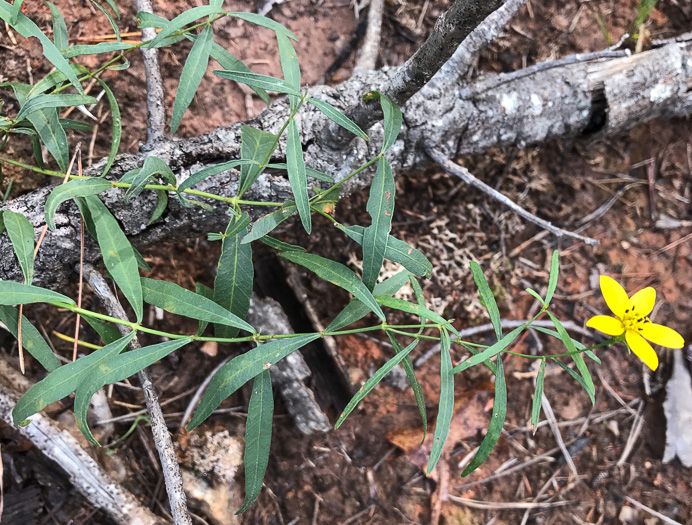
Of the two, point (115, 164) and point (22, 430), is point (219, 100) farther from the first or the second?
point (22, 430)

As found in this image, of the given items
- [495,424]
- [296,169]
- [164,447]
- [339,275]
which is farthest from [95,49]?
[495,424]

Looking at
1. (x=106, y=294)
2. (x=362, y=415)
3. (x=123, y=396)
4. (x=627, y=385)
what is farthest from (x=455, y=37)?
(x=627, y=385)

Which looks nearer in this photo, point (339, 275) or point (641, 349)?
point (339, 275)

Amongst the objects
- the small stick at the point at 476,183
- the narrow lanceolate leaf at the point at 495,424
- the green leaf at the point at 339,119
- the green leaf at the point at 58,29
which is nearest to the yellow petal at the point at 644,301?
the small stick at the point at 476,183

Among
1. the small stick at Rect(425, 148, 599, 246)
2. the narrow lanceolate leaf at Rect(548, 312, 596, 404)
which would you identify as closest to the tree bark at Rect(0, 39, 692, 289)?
the small stick at Rect(425, 148, 599, 246)

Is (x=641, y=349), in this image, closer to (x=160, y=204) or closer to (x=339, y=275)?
(x=339, y=275)

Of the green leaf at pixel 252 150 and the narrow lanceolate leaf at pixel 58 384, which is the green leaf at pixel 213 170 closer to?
the green leaf at pixel 252 150
